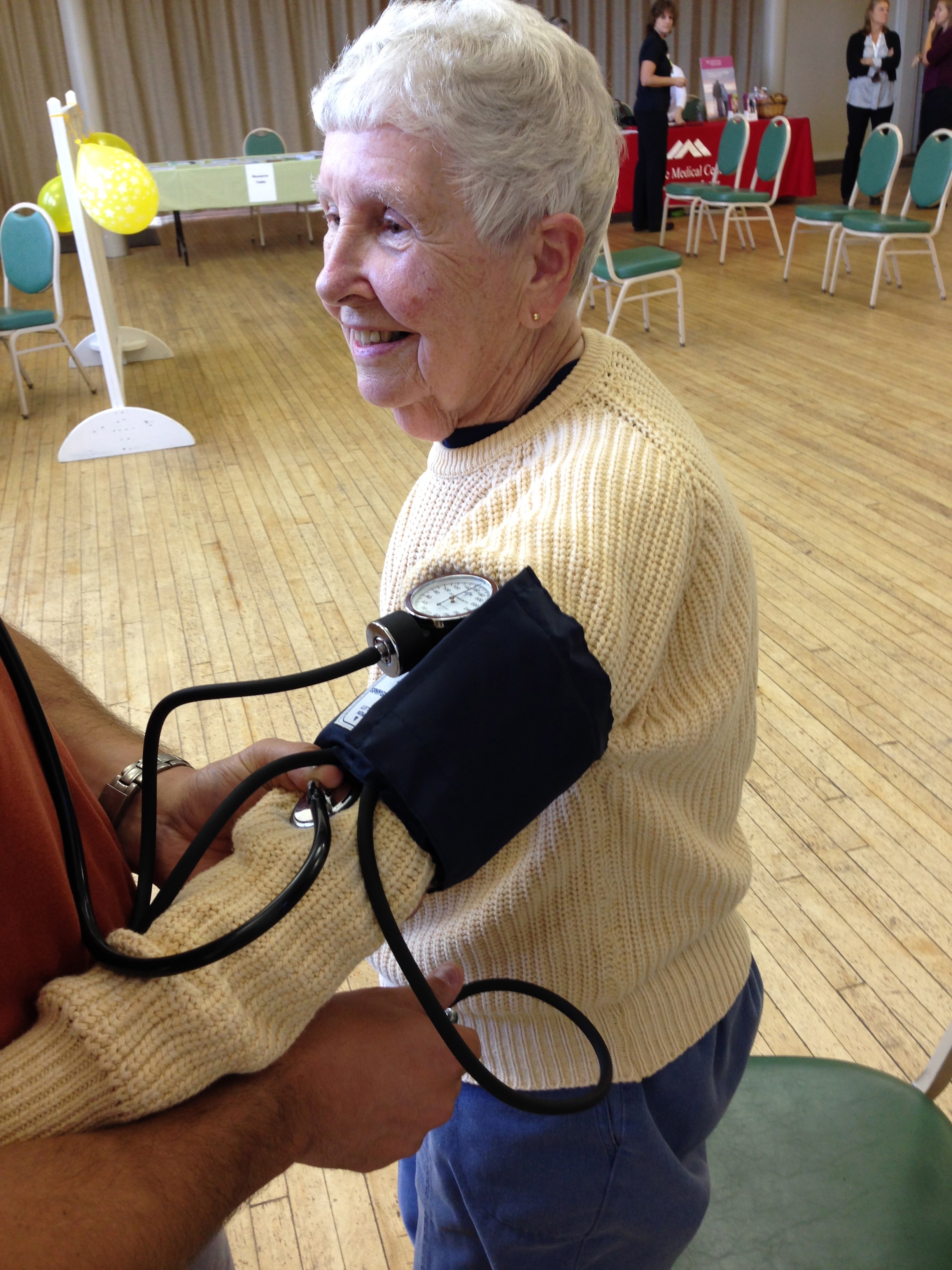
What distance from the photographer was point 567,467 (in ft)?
2.39

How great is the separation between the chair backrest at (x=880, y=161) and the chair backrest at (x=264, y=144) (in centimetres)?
542

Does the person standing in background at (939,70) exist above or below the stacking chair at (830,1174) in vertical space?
above

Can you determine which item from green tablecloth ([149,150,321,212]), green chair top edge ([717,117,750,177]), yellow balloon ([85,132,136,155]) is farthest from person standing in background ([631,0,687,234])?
yellow balloon ([85,132,136,155])

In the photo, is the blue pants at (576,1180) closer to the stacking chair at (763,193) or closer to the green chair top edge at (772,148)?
the stacking chair at (763,193)

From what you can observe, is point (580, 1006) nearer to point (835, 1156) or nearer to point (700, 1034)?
point (700, 1034)

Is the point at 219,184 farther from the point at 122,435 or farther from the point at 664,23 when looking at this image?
the point at 664,23

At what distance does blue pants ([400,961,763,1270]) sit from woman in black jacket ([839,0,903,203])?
959 centimetres

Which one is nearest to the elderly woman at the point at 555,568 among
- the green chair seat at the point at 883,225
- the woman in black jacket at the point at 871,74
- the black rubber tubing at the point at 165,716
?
the black rubber tubing at the point at 165,716

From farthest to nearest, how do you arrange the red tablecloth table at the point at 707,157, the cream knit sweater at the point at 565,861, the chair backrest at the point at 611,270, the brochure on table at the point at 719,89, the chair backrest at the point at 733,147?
1. the brochure on table at the point at 719,89
2. the red tablecloth table at the point at 707,157
3. the chair backrest at the point at 733,147
4. the chair backrest at the point at 611,270
5. the cream knit sweater at the point at 565,861

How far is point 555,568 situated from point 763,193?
27.8ft

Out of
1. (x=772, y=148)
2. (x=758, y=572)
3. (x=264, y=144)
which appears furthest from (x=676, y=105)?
(x=758, y=572)

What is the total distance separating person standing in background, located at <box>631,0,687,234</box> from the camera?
867 centimetres

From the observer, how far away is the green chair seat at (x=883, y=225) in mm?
6180

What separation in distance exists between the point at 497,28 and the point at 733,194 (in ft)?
25.5
